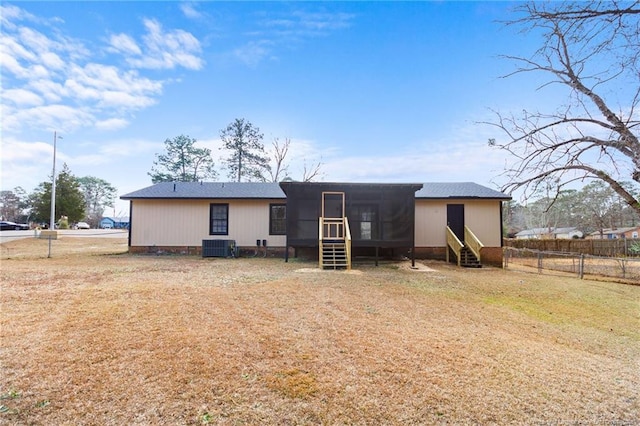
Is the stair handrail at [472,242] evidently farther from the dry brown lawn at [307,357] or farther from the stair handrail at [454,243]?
the dry brown lawn at [307,357]

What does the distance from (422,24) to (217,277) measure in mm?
7998

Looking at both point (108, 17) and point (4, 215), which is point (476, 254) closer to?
point (108, 17)

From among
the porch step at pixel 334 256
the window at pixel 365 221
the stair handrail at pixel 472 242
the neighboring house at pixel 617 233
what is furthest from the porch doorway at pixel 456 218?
the neighboring house at pixel 617 233

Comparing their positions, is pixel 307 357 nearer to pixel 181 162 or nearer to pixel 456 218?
pixel 456 218

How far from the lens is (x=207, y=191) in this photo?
15.3 m

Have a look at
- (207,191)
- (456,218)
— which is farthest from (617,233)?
(207,191)

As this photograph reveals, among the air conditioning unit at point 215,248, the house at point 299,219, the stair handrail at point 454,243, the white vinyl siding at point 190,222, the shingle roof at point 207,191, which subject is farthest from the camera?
the white vinyl siding at point 190,222

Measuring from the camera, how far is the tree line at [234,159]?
3080 centimetres

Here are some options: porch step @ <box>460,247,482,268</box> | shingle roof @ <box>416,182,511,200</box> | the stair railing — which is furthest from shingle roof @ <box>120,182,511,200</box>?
the stair railing

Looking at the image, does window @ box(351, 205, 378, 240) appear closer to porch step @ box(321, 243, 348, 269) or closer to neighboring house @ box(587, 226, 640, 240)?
porch step @ box(321, 243, 348, 269)

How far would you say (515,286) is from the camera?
8633 mm

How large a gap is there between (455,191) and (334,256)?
304 inches

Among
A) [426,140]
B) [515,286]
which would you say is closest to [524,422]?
[515,286]

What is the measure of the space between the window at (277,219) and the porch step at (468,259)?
791 centimetres
